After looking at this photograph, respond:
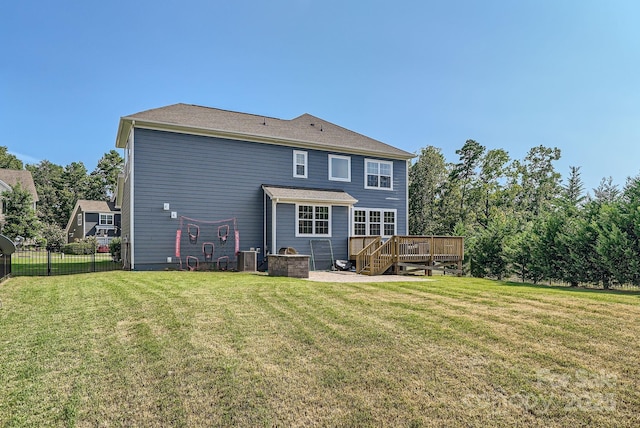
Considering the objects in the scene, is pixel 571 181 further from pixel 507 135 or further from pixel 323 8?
pixel 323 8

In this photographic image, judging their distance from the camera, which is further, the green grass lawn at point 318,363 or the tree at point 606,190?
the tree at point 606,190

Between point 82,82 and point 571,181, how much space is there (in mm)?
29089

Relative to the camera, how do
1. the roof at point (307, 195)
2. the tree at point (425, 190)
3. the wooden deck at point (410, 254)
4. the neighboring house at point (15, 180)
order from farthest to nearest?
1. the neighboring house at point (15, 180)
2. the tree at point (425, 190)
3. the roof at point (307, 195)
4. the wooden deck at point (410, 254)

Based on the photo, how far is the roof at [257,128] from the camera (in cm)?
1384

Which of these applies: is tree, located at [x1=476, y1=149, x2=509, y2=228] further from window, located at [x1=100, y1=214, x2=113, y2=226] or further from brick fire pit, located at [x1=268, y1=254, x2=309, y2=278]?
window, located at [x1=100, y1=214, x2=113, y2=226]

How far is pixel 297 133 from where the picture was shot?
1681 centimetres

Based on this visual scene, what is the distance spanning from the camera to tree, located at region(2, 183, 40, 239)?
2786cm

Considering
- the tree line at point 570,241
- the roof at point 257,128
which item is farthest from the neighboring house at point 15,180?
the tree line at point 570,241

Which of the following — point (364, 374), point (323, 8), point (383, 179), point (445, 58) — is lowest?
point (364, 374)

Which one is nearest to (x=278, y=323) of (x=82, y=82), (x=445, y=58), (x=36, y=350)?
(x=36, y=350)

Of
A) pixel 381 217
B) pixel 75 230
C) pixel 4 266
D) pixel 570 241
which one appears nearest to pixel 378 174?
pixel 381 217

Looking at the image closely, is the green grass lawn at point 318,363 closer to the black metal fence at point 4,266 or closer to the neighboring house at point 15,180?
the black metal fence at point 4,266

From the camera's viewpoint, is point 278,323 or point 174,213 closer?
point 278,323

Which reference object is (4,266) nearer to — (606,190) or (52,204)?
(606,190)
